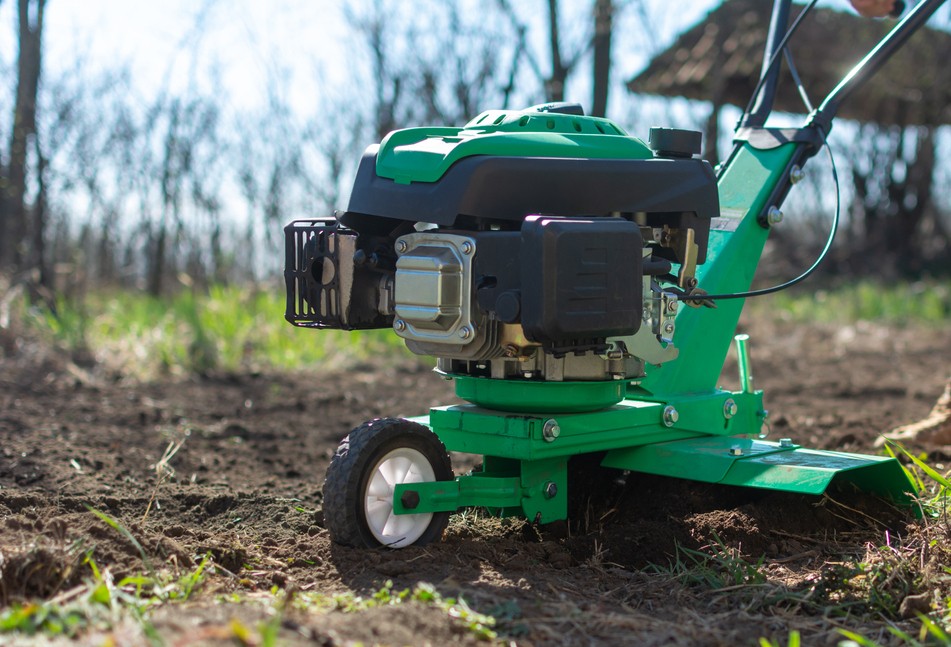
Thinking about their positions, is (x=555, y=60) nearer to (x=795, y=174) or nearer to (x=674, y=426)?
(x=795, y=174)

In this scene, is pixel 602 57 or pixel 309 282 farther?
pixel 602 57

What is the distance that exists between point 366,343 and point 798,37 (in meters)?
7.30

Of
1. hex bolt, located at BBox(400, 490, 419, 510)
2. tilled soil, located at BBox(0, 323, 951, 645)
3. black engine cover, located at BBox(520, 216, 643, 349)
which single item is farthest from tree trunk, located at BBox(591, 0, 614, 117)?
hex bolt, located at BBox(400, 490, 419, 510)

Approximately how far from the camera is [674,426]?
10.4ft

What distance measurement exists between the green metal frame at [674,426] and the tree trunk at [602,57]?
2.80 m

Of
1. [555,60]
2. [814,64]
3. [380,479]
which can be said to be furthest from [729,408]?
[814,64]

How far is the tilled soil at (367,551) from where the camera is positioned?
2170mm

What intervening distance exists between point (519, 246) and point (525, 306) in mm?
170

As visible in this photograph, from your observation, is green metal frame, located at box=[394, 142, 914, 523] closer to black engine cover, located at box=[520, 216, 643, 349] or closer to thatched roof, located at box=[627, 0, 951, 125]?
black engine cover, located at box=[520, 216, 643, 349]

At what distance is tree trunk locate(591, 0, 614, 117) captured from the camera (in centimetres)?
630

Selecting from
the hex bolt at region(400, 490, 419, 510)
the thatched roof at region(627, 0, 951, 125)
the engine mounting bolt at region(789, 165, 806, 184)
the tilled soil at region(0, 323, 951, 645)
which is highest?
the thatched roof at region(627, 0, 951, 125)

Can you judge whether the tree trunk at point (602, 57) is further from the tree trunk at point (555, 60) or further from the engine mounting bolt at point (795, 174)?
the engine mounting bolt at point (795, 174)

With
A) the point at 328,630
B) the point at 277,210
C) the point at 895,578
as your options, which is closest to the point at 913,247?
the point at 277,210

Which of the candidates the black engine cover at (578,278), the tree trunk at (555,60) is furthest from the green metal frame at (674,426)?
the tree trunk at (555,60)
